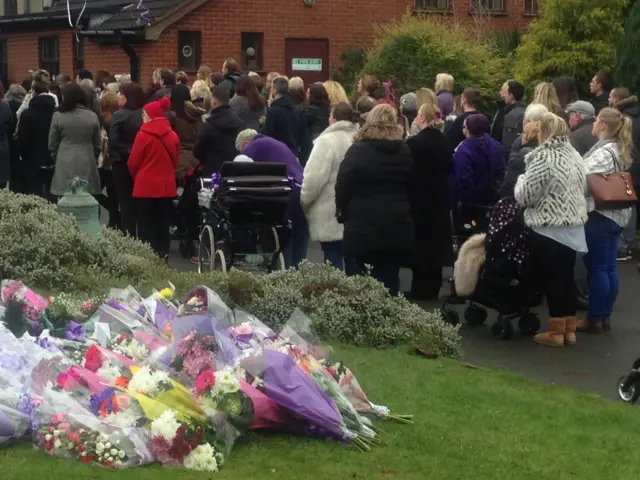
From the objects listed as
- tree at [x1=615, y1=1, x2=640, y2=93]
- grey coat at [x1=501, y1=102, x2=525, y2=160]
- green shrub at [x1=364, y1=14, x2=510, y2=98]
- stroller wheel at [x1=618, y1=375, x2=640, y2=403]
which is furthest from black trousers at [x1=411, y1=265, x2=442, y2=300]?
green shrub at [x1=364, y1=14, x2=510, y2=98]

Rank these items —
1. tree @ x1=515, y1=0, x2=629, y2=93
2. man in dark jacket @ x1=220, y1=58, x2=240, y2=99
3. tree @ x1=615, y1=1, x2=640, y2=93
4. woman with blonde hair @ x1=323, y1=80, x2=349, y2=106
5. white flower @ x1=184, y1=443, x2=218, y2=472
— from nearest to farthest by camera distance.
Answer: white flower @ x1=184, y1=443, x2=218, y2=472, woman with blonde hair @ x1=323, y1=80, x2=349, y2=106, man in dark jacket @ x1=220, y1=58, x2=240, y2=99, tree @ x1=615, y1=1, x2=640, y2=93, tree @ x1=515, y1=0, x2=629, y2=93

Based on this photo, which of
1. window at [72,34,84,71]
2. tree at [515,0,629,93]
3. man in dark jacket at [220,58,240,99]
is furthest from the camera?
window at [72,34,84,71]

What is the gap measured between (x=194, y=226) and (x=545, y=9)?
966 cm

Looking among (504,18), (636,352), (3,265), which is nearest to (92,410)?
(3,265)

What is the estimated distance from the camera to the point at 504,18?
3322 centimetres

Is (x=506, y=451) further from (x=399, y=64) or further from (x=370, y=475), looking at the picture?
(x=399, y=64)

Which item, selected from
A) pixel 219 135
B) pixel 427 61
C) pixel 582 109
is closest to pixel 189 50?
pixel 427 61

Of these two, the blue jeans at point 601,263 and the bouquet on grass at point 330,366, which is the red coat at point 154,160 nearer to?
the blue jeans at point 601,263

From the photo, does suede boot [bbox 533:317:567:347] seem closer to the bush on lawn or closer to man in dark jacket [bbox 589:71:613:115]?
the bush on lawn

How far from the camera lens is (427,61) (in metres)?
22.9

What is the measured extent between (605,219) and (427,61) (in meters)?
11.7

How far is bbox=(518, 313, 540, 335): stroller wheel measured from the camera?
1167 centimetres

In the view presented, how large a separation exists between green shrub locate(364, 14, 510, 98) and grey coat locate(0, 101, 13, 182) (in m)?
7.38

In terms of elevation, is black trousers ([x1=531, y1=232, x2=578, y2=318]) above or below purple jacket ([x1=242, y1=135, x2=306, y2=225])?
below
